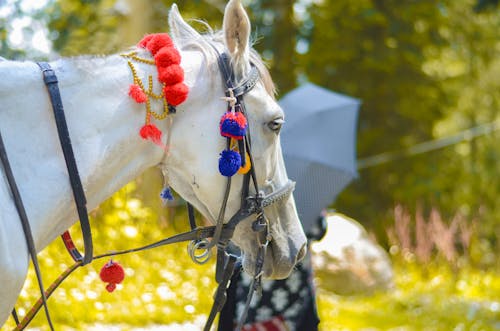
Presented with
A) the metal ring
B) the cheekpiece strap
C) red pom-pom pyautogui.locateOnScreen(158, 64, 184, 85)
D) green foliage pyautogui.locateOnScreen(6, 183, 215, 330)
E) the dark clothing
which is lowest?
green foliage pyautogui.locateOnScreen(6, 183, 215, 330)

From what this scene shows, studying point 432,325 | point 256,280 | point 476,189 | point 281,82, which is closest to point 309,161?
point 256,280

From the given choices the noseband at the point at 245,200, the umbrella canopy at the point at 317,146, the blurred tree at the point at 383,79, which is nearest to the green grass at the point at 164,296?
the umbrella canopy at the point at 317,146

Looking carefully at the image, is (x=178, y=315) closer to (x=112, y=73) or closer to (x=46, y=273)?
(x=46, y=273)

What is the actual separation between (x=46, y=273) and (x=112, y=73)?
12.7 ft

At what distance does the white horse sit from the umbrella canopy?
1.80 metres

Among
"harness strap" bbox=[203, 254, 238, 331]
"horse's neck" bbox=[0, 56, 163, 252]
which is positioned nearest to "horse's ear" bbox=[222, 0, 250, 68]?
"horse's neck" bbox=[0, 56, 163, 252]

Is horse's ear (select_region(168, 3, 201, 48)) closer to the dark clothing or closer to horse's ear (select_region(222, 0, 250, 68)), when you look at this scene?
Answer: horse's ear (select_region(222, 0, 250, 68))

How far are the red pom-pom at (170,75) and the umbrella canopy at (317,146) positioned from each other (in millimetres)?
2140

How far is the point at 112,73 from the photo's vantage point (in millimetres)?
2066

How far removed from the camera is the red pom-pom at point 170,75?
6.75 feet

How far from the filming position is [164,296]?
6.12m

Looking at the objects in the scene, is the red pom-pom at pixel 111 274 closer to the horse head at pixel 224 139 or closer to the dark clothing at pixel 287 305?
the horse head at pixel 224 139

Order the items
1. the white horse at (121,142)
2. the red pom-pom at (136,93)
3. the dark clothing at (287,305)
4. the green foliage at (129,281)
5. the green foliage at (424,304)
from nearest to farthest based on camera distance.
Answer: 1. the white horse at (121,142)
2. the red pom-pom at (136,93)
3. the dark clothing at (287,305)
4. the green foliage at (129,281)
5. the green foliage at (424,304)

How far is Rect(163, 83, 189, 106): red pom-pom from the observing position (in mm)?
2061
